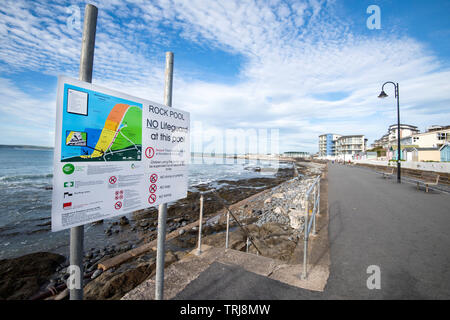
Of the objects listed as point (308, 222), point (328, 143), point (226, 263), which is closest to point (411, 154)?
point (308, 222)

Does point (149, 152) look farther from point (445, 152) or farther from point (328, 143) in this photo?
point (328, 143)

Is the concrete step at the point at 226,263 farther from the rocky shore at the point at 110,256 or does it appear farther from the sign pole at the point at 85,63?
the sign pole at the point at 85,63

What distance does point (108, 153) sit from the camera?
69.6 inches

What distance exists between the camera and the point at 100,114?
170cm

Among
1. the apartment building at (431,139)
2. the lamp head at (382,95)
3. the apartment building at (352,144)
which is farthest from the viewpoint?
the apartment building at (352,144)

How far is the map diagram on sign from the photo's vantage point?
1.51m

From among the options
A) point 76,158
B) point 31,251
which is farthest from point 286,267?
point 31,251

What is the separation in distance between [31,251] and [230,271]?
782 cm

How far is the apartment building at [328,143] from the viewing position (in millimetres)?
113188

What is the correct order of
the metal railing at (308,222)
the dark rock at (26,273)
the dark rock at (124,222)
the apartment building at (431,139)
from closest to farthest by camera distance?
the metal railing at (308,222), the dark rock at (26,273), the dark rock at (124,222), the apartment building at (431,139)

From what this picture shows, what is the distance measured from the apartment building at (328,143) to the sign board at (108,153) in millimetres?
124542

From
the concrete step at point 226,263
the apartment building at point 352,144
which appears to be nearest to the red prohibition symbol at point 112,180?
the concrete step at point 226,263
